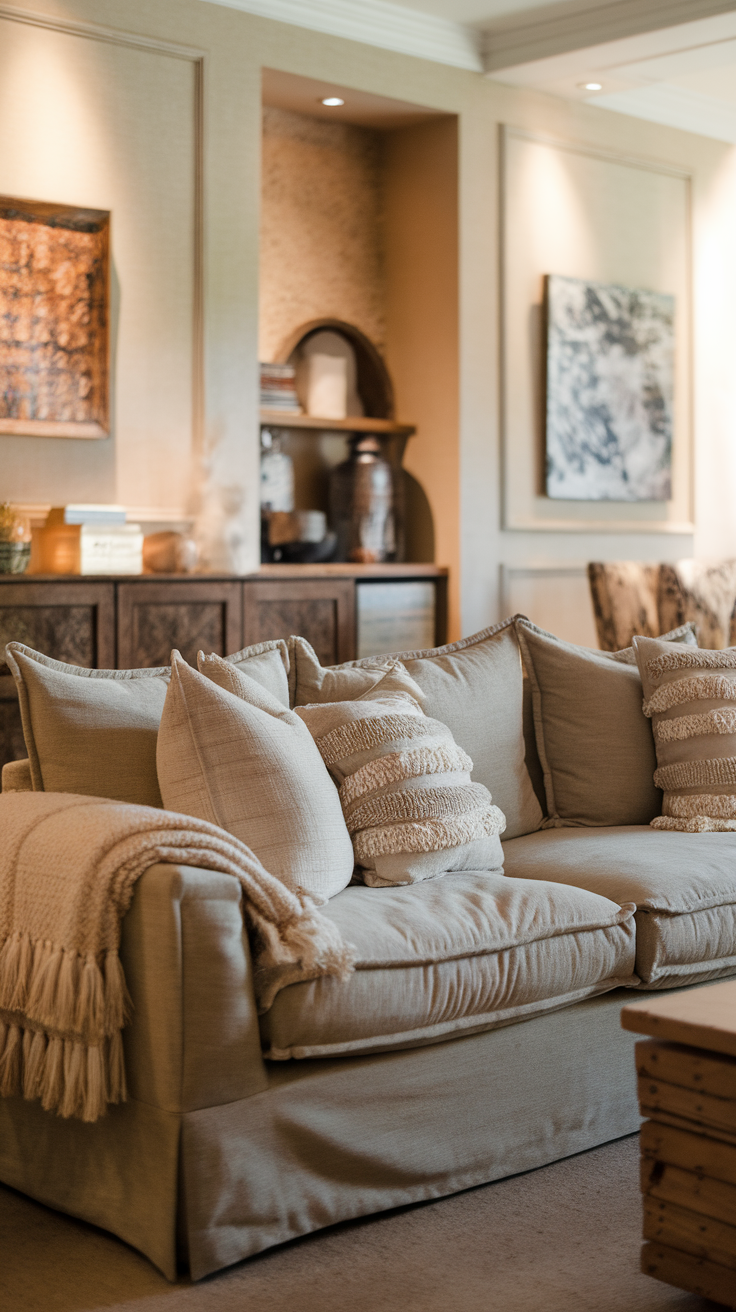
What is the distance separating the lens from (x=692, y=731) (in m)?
3.20

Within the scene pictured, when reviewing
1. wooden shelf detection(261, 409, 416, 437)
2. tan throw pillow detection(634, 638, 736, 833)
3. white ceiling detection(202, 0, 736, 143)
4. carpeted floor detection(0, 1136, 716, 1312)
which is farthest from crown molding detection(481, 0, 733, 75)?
carpeted floor detection(0, 1136, 716, 1312)

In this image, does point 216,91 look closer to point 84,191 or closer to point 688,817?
point 84,191

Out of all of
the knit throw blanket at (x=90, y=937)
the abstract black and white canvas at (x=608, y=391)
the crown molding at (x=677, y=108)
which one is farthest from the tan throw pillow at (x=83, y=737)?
the crown molding at (x=677, y=108)

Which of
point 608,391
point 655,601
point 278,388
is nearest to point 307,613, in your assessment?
point 278,388

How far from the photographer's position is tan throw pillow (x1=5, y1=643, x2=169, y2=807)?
2.47 meters

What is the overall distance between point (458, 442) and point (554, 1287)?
3.89m

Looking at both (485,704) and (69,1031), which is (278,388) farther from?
(69,1031)

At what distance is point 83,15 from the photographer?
4328 millimetres

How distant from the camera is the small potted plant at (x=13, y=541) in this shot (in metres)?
4.04

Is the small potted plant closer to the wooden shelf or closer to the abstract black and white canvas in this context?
the wooden shelf

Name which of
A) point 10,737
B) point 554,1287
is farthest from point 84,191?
point 554,1287

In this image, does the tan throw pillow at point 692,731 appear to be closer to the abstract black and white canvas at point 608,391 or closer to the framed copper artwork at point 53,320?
the framed copper artwork at point 53,320

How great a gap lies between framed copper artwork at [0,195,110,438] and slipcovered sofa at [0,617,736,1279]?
179 centimetres

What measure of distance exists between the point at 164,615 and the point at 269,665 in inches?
59.3
